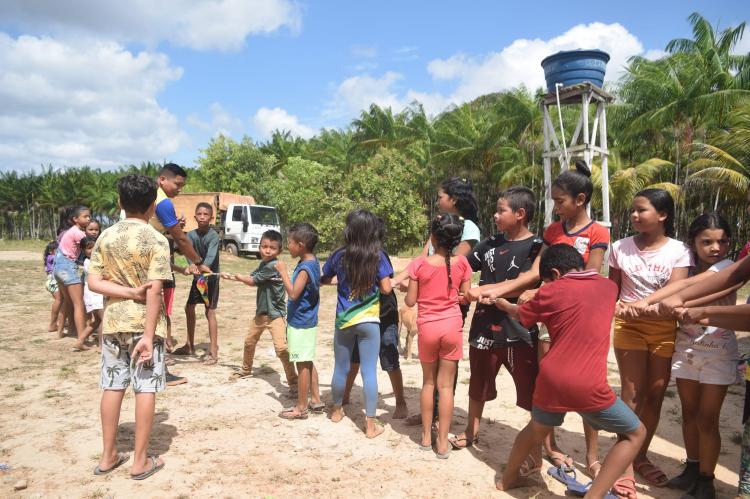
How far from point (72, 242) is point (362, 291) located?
4638 millimetres

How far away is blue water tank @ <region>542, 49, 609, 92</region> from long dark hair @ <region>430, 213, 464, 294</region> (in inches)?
428

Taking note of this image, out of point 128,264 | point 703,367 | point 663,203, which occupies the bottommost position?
point 703,367

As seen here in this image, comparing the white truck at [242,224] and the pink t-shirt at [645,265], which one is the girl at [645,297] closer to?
the pink t-shirt at [645,265]

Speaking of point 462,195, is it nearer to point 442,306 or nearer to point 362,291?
point 442,306

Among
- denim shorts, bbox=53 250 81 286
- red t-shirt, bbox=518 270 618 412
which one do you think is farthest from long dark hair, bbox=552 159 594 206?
denim shorts, bbox=53 250 81 286

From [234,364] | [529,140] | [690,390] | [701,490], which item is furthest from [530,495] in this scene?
[529,140]

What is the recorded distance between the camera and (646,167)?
18.7 m

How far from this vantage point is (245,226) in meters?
21.4

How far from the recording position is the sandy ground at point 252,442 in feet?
10.1

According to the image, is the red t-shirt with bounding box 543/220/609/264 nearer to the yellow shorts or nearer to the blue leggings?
the yellow shorts

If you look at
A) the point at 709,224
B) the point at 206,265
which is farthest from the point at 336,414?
the point at 709,224

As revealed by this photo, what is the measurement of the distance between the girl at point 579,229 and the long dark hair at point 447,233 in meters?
0.61

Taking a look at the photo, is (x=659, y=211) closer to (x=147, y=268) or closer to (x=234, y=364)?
(x=147, y=268)

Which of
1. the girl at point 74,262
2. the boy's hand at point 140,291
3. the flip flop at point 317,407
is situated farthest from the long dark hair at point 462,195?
the girl at point 74,262
